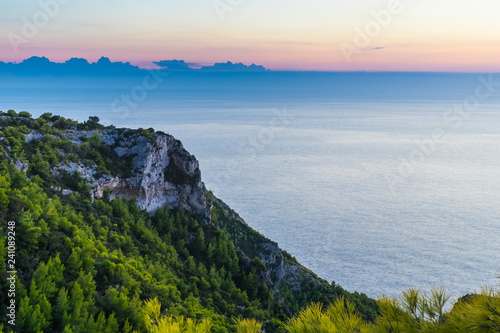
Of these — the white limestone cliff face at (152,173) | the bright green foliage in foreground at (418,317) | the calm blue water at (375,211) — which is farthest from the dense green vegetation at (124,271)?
the calm blue water at (375,211)

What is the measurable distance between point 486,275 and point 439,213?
37515 millimetres

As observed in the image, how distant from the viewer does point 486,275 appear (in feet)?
242

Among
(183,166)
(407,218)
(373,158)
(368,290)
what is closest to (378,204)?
(407,218)

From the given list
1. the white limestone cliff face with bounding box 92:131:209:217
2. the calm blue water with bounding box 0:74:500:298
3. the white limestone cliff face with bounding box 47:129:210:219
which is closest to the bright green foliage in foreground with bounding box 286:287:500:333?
the white limestone cliff face with bounding box 47:129:210:219

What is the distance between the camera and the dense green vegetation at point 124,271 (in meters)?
11.1

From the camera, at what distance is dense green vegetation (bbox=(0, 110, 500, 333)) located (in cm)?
1115

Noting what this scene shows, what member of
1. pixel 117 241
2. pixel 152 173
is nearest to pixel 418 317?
pixel 117 241

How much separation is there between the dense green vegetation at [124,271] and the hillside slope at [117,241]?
8 cm

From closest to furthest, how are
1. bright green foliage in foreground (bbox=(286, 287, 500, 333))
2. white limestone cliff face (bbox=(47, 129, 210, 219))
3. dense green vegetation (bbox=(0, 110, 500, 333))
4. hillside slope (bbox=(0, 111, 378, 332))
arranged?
bright green foliage in foreground (bbox=(286, 287, 500, 333)) → dense green vegetation (bbox=(0, 110, 500, 333)) → hillside slope (bbox=(0, 111, 378, 332)) → white limestone cliff face (bbox=(47, 129, 210, 219))

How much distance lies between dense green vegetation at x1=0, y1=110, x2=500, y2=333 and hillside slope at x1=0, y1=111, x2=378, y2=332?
0.08m

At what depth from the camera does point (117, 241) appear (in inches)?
1148

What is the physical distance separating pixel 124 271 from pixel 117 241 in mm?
8873

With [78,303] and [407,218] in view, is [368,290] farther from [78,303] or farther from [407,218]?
[78,303]

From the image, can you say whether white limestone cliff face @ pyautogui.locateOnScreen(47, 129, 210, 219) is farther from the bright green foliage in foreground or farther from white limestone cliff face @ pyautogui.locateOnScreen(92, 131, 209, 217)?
the bright green foliage in foreground
